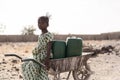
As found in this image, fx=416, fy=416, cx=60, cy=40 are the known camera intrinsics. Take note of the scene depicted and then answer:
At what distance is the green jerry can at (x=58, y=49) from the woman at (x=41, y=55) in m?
0.48

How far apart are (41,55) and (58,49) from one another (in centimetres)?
68

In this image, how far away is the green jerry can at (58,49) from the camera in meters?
8.02

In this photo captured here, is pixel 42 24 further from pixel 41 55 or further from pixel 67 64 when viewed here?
pixel 67 64

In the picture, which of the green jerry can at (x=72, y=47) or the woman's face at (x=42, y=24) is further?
the green jerry can at (x=72, y=47)

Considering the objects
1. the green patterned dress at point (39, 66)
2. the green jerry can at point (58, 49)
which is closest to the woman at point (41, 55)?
the green patterned dress at point (39, 66)

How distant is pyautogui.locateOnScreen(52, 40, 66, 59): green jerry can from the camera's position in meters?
8.02

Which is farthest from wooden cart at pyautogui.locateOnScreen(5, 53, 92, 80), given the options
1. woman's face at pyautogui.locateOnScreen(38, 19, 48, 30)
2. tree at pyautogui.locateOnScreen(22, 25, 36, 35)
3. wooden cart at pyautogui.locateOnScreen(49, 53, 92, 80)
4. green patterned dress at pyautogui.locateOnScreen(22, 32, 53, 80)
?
tree at pyautogui.locateOnScreen(22, 25, 36, 35)

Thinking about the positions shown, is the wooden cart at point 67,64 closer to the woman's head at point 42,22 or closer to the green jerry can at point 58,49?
the green jerry can at point 58,49

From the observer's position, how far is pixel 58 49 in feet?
26.7

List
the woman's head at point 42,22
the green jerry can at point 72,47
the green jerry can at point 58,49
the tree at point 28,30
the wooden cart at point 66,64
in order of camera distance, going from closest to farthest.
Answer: the woman's head at point 42,22 < the green jerry can at point 58,49 < the wooden cart at point 66,64 < the green jerry can at point 72,47 < the tree at point 28,30

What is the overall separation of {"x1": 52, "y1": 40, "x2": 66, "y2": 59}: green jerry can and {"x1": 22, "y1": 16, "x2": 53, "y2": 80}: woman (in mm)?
482

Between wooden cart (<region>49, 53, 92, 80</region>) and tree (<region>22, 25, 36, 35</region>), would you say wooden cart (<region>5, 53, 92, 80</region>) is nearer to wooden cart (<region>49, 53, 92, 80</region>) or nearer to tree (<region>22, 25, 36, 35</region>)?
wooden cart (<region>49, 53, 92, 80</region>)

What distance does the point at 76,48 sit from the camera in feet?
29.2

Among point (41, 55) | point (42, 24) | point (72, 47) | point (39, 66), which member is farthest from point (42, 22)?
point (72, 47)
